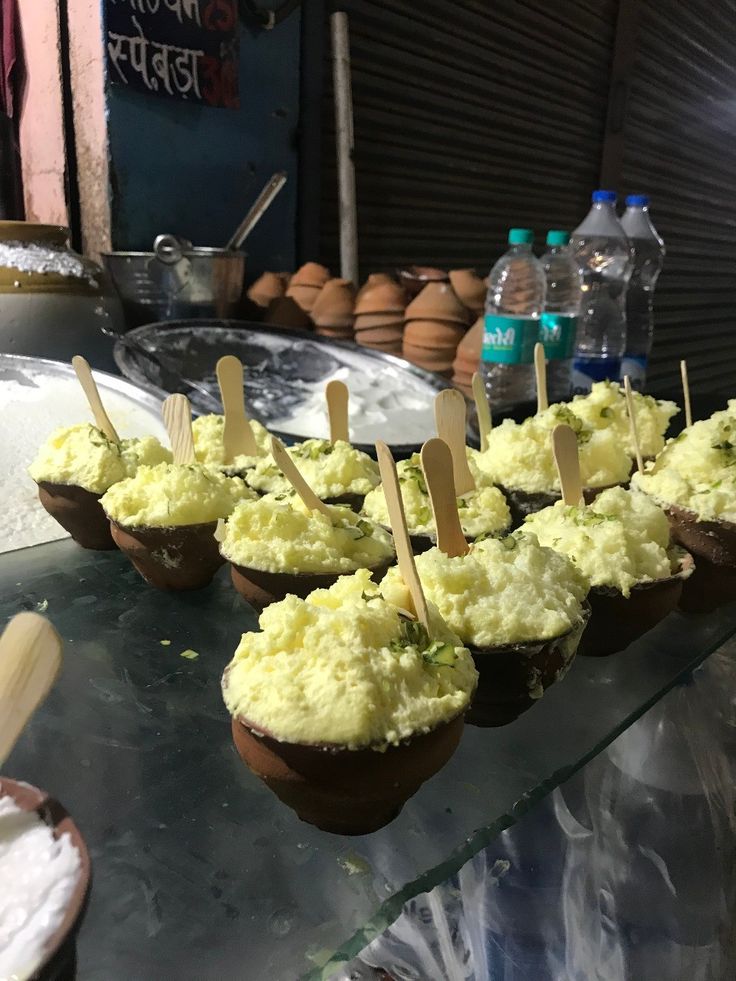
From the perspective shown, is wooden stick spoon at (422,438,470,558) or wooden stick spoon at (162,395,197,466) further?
wooden stick spoon at (162,395,197,466)

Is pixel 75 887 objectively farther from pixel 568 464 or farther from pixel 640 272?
pixel 640 272

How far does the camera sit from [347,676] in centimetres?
76

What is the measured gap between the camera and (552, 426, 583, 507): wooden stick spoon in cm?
126

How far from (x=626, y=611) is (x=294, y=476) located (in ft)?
1.75

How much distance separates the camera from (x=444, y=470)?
102cm

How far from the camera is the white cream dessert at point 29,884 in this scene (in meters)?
0.50

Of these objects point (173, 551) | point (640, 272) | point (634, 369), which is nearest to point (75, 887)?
point (173, 551)

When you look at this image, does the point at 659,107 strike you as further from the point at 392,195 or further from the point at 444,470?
the point at 444,470

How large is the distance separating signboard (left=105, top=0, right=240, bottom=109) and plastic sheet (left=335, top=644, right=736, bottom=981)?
9.39ft

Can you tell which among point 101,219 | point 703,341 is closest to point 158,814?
point 101,219

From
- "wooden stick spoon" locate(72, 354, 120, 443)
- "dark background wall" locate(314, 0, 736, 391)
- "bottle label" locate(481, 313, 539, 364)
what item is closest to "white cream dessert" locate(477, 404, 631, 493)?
"wooden stick spoon" locate(72, 354, 120, 443)

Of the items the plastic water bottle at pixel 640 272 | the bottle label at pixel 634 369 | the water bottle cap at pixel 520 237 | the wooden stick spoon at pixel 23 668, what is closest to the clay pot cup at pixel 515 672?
the wooden stick spoon at pixel 23 668

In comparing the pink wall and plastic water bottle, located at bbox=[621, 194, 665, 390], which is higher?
the pink wall

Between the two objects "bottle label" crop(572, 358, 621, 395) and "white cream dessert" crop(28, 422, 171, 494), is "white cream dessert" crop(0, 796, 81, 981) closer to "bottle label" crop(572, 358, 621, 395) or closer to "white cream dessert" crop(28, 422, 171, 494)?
"white cream dessert" crop(28, 422, 171, 494)
